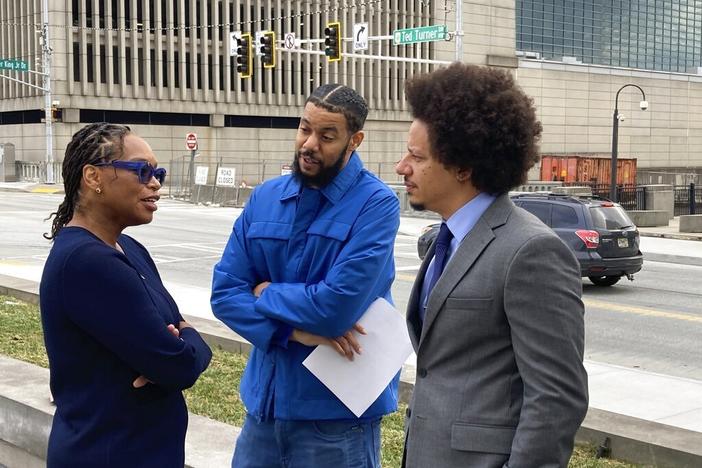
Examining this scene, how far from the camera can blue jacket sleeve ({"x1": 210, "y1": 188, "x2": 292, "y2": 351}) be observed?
11.6 feet

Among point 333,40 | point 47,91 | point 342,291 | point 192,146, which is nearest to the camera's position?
point 342,291

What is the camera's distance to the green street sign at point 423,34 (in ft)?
100

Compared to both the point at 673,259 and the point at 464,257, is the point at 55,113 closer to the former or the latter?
the point at 673,259

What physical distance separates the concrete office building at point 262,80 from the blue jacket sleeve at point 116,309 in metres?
43.7

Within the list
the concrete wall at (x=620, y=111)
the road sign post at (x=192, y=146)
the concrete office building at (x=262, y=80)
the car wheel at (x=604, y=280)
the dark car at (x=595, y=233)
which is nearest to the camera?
the dark car at (x=595, y=233)

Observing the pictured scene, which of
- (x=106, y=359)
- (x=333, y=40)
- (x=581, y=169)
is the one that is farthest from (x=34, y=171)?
(x=106, y=359)

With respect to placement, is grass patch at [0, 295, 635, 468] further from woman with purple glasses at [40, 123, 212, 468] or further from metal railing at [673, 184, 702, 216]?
metal railing at [673, 184, 702, 216]

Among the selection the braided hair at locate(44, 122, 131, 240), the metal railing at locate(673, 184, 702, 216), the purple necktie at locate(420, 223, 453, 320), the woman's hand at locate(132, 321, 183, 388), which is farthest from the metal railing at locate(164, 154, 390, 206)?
the purple necktie at locate(420, 223, 453, 320)

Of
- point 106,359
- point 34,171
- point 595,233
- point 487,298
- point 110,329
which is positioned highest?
point 487,298

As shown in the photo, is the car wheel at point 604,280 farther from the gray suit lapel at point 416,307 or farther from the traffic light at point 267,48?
the traffic light at point 267,48

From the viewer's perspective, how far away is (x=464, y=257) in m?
2.71

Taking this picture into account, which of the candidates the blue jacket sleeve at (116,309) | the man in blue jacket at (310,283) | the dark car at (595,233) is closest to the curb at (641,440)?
the man in blue jacket at (310,283)

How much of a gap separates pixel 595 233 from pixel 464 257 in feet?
45.4

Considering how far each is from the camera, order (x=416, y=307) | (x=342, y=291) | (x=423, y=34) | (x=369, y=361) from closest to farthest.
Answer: (x=416, y=307) < (x=342, y=291) < (x=369, y=361) < (x=423, y=34)
